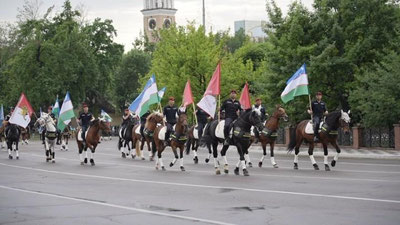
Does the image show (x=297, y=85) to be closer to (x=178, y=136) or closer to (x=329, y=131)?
(x=329, y=131)

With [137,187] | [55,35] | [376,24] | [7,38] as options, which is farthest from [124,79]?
[137,187]

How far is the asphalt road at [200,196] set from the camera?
14836 mm

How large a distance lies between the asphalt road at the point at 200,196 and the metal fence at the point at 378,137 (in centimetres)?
1334

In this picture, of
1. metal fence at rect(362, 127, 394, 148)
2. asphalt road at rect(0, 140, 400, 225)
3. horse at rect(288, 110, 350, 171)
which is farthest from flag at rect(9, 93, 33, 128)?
metal fence at rect(362, 127, 394, 148)

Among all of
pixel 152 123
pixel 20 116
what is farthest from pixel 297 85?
pixel 20 116

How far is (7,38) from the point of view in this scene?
112 metres

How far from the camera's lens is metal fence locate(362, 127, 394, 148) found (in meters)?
42.1

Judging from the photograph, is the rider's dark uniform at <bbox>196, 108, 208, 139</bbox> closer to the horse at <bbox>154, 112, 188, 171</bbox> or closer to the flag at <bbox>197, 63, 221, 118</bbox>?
the horse at <bbox>154, 112, 188, 171</bbox>

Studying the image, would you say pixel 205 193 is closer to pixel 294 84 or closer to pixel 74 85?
pixel 294 84

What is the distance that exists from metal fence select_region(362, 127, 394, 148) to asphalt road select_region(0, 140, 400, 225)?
13.3m

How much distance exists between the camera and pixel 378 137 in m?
43.0

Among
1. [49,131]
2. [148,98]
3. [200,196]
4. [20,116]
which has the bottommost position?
[200,196]

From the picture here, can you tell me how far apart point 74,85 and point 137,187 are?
74.4 m

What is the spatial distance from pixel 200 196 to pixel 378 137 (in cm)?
2617
